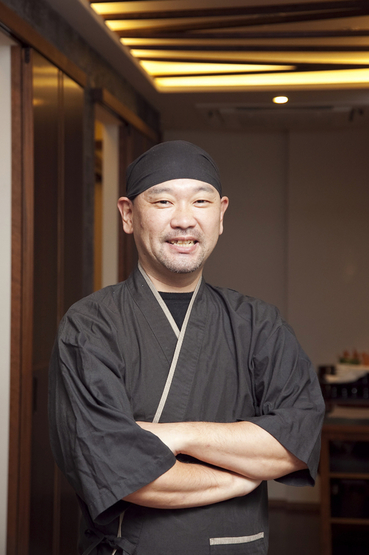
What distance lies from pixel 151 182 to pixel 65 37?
1.83m

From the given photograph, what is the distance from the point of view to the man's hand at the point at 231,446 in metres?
1.22

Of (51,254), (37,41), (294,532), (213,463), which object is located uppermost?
(37,41)

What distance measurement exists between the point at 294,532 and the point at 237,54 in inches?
130

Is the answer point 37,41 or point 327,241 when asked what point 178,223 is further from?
point 327,241

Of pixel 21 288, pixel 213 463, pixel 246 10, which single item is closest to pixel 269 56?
pixel 246 10

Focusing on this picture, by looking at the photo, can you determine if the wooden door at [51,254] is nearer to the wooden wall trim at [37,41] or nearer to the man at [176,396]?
the wooden wall trim at [37,41]

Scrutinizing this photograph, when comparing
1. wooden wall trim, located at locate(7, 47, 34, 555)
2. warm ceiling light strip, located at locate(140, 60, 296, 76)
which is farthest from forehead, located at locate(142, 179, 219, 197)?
warm ceiling light strip, located at locate(140, 60, 296, 76)

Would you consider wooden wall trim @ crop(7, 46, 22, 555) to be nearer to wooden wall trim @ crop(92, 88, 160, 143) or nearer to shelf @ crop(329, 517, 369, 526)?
wooden wall trim @ crop(92, 88, 160, 143)

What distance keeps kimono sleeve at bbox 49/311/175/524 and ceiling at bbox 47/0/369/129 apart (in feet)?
6.55

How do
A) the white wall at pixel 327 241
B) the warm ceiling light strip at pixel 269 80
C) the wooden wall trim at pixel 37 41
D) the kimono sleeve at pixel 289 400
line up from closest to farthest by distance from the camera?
the kimono sleeve at pixel 289 400 < the wooden wall trim at pixel 37 41 < the warm ceiling light strip at pixel 269 80 < the white wall at pixel 327 241

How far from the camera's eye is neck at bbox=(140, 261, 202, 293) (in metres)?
1.43

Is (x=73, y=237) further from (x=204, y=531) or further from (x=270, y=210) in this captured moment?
(x=270, y=210)

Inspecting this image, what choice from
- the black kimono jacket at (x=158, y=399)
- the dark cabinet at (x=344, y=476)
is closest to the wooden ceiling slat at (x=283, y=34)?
the black kimono jacket at (x=158, y=399)

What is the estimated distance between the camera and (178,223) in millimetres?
1333
